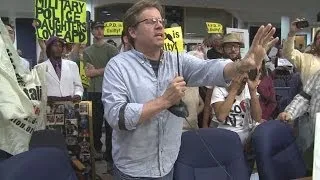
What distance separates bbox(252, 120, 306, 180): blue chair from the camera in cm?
225

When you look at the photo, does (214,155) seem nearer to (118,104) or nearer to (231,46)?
(118,104)

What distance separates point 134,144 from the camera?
1760 mm

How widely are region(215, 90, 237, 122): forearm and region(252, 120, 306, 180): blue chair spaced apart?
1.07 ft

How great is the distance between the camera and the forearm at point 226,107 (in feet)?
8.72

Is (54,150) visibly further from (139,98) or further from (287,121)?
(287,121)

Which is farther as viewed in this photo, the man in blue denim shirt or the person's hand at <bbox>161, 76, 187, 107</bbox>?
the man in blue denim shirt

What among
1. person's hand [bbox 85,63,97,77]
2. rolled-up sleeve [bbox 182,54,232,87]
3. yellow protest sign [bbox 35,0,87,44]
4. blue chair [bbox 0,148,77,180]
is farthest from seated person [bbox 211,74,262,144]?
person's hand [bbox 85,63,97,77]

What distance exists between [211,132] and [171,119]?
478 mm

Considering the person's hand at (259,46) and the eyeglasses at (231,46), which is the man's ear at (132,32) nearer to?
the person's hand at (259,46)

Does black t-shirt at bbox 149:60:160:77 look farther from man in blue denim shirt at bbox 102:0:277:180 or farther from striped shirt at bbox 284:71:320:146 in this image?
striped shirt at bbox 284:71:320:146

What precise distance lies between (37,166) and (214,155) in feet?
3.00

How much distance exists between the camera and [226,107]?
2.66 meters

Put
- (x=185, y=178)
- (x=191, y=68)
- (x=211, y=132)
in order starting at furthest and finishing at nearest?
(x=211, y=132) → (x=185, y=178) → (x=191, y=68)

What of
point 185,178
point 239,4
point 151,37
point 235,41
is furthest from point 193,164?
point 239,4
